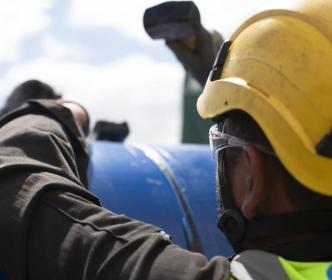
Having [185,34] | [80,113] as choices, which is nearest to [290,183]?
[80,113]

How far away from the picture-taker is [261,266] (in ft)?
4.42

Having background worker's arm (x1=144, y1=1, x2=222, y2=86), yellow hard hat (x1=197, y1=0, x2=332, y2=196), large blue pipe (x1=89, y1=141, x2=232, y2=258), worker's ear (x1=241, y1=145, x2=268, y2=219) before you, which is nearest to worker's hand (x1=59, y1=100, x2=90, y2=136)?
background worker's arm (x1=144, y1=1, x2=222, y2=86)

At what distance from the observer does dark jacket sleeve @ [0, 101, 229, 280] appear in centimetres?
136

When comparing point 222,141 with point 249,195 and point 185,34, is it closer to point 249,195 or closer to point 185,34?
point 249,195

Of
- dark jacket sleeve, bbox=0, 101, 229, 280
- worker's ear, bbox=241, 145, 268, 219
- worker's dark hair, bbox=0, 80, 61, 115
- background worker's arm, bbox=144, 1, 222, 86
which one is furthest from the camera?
worker's dark hair, bbox=0, 80, 61, 115

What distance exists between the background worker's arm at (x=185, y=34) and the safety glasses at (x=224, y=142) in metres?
1.00

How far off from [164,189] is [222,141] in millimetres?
1776

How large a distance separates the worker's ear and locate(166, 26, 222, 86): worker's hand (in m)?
1.51

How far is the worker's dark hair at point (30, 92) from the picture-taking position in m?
2.90

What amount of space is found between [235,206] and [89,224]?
355mm

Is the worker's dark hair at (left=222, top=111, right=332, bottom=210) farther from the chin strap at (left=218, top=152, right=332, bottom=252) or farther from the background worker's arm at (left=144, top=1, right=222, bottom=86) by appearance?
the background worker's arm at (left=144, top=1, right=222, bottom=86)

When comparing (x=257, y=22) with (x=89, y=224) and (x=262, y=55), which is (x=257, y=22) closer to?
(x=262, y=55)

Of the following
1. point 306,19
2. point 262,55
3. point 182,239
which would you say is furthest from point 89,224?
point 182,239

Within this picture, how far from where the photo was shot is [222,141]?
1583 mm
